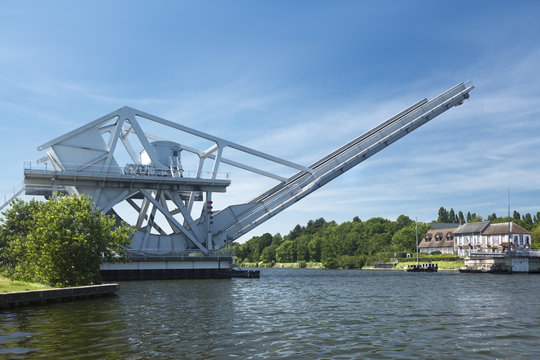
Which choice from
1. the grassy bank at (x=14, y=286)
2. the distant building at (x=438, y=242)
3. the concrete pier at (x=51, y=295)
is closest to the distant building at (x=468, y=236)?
the distant building at (x=438, y=242)

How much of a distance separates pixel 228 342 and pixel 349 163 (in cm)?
3499

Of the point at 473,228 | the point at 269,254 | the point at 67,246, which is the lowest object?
the point at 269,254

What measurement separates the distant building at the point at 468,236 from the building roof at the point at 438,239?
3829 mm

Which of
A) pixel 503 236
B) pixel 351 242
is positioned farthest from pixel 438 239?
pixel 351 242

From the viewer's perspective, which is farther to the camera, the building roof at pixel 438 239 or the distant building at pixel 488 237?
the building roof at pixel 438 239

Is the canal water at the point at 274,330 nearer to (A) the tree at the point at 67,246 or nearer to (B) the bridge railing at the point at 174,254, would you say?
(A) the tree at the point at 67,246

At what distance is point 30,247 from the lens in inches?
965

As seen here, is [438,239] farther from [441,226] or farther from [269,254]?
[269,254]

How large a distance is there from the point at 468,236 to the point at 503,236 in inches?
289

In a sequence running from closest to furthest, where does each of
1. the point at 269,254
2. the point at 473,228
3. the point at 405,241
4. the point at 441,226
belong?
the point at 473,228, the point at 405,241, the point at 441,226, the point at 269,254

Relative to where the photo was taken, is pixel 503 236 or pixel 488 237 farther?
pixel 488 237

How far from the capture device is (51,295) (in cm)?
1984

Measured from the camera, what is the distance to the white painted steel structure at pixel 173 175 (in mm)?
41719

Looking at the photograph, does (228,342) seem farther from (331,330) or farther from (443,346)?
(443,346)
